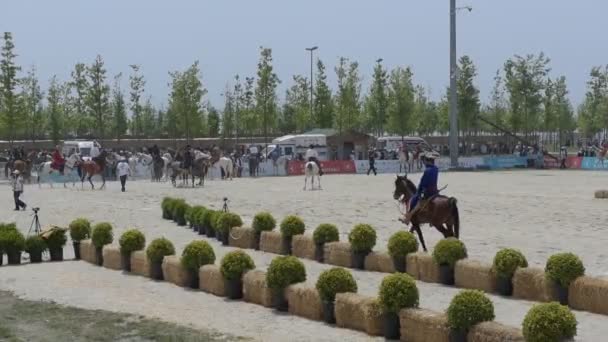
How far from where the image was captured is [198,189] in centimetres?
3838

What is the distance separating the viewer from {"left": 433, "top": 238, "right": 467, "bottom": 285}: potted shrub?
14211 mm

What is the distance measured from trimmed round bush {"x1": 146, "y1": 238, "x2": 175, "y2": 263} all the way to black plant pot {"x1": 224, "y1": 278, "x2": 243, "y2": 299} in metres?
2.33

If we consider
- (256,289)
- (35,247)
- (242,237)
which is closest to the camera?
(256,289)

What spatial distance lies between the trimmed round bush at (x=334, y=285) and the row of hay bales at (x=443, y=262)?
2.57 m

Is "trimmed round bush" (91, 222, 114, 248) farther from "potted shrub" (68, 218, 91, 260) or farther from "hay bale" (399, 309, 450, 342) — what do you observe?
"hay bale" (399, 309, 450, 342)

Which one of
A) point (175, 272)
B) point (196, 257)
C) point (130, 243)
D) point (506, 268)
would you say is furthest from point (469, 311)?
point (130, 243)

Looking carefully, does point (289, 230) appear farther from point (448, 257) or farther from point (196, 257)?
point (448, 257)

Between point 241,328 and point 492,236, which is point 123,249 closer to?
point 241,328

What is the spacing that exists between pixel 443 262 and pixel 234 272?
3256mm

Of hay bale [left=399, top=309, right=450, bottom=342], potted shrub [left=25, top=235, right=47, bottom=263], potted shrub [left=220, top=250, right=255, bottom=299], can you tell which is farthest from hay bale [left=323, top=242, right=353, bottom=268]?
potted shrub [left=25, top=235, right=47, bottom=263]

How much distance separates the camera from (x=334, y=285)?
39.1ft

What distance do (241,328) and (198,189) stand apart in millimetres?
26827

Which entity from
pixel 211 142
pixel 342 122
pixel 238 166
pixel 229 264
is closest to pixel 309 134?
pixel 238 166

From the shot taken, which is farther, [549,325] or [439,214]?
[439,214]
